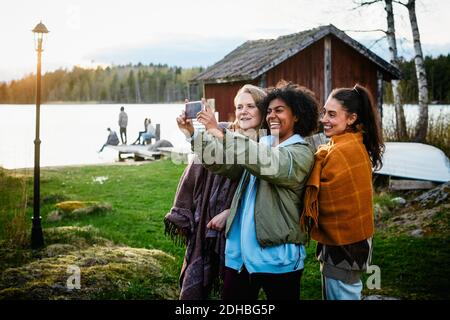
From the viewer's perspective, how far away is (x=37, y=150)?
21.5ft

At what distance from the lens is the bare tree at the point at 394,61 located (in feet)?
43.9

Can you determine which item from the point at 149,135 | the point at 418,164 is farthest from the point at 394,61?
the point at 149,135

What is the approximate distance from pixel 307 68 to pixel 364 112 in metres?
11.4

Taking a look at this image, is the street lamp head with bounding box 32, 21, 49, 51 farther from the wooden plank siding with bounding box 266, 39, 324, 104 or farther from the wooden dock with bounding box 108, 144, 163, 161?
the wooden dock with bounding box 108, 144, 163, 161

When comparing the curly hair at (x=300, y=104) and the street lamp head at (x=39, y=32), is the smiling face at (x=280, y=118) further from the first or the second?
the street lamp head at (x=39, y=32)

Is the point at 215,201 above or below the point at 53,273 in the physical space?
above

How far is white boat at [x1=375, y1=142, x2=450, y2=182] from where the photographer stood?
10305 mm

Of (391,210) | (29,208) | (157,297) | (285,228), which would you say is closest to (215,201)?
(285,228)

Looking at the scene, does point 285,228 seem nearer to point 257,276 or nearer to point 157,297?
point 257,276

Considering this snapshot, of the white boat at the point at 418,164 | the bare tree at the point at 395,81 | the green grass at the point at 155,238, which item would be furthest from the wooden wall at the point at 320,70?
the green grass at the point at 155,238

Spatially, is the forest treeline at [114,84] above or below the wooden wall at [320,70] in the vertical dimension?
above

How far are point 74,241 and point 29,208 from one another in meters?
3.72

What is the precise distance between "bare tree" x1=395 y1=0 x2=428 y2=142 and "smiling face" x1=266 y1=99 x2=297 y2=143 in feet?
37.8

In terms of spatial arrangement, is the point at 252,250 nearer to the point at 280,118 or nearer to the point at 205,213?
the point at 205,213
